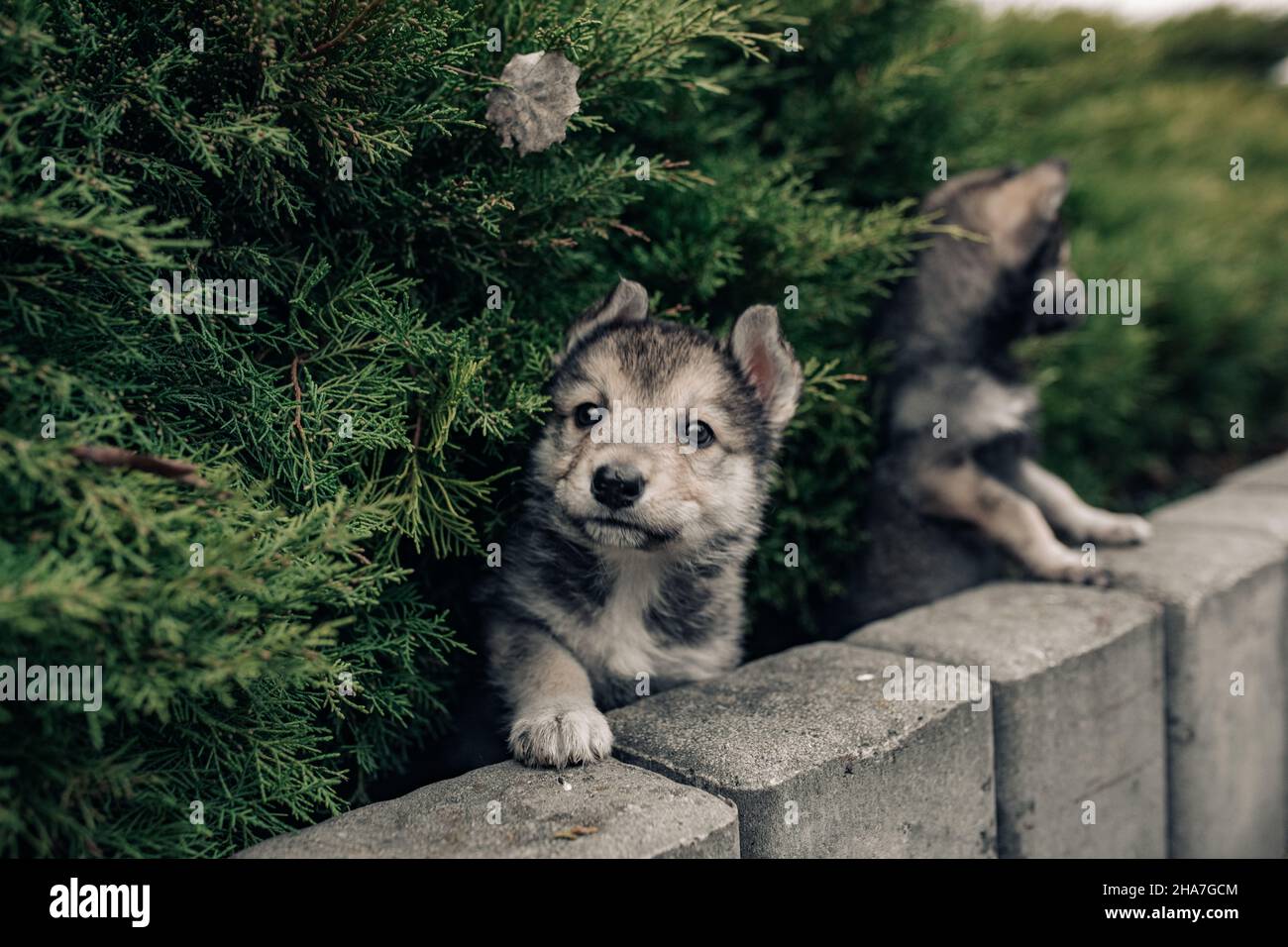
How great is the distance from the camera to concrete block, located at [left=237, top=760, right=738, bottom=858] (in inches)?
79.0

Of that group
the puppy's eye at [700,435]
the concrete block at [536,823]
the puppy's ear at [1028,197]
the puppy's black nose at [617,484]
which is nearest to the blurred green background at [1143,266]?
the puppy's ear at [1028,197]

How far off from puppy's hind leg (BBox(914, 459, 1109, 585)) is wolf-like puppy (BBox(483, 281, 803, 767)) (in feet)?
3.91

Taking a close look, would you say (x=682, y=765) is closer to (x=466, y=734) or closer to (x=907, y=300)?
(x=466, y=734)

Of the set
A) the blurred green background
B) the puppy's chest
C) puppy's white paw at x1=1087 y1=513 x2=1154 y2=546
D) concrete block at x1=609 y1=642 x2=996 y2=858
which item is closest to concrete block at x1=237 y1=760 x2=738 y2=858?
concrete block at x1=609 y1=642 x2=996 y2=858

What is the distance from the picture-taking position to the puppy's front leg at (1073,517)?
4.19 metres

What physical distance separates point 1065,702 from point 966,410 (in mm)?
1342

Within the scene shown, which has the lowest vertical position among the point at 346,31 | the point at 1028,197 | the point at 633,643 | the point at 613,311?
the point at 633,643

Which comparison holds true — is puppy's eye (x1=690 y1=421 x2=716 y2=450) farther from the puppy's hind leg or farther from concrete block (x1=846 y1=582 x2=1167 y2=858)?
the puppy's hind leg

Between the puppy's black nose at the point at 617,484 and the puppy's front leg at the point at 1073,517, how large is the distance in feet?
8.21

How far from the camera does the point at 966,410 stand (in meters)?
4.07

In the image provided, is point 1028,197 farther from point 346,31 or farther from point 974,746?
point 346,31

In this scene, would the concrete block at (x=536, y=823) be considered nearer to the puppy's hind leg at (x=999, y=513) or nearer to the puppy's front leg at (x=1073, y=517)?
the puppy's hind leg at (x=999, y=513)

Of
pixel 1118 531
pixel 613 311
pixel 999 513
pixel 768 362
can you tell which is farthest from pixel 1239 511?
pixel 613 311
